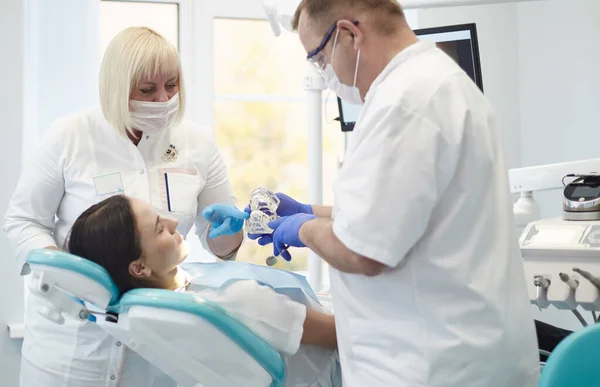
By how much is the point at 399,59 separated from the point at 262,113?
228cm

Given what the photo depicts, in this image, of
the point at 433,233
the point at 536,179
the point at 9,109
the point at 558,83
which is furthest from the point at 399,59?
the point at 558,83

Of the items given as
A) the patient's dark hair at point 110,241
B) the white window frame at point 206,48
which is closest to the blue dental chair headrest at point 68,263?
the patient's dark hair at point 110,241

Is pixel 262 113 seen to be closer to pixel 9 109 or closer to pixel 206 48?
pixel 206 48

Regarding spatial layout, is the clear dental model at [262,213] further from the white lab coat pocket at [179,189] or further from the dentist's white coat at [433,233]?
the dentist's white coat at [433,233]

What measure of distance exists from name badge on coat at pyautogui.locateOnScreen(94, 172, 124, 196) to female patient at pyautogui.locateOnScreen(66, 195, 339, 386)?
0.15 meters

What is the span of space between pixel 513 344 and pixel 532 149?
7.63 feet

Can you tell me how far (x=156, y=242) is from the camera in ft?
5.09

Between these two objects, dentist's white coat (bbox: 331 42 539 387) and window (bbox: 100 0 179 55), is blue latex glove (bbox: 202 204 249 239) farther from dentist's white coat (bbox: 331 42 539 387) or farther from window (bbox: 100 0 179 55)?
window (bbox: 100 0 179 55)

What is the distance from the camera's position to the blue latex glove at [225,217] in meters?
1.54

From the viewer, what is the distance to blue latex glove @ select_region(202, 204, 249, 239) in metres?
1.54

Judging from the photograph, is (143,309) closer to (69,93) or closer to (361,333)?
(361,333)

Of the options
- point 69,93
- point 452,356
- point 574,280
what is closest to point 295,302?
point 452,356

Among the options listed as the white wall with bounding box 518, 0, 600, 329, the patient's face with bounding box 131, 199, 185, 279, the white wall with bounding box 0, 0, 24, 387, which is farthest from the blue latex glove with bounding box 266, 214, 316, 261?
the white wall with bounding box 518, 0, 600, 329

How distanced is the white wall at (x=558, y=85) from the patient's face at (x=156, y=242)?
1.90 metres
